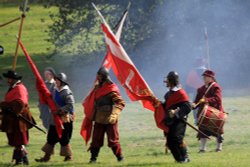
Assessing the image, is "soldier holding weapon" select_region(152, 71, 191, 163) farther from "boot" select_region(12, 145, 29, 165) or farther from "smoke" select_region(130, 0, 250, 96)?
"smoke" select_region(130, 0, 250, 96)

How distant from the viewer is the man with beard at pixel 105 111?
15.7m

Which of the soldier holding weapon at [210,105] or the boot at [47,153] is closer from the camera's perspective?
the boot at [47,153]

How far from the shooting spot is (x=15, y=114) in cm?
1567

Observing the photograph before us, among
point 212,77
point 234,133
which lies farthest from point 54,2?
point 212,77

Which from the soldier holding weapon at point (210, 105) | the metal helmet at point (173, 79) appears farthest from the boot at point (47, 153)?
the metal helmet at point (173, 79)

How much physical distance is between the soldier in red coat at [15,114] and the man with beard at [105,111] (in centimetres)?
132

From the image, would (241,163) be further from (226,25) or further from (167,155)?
(226,25)

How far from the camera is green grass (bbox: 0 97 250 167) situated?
51.4 feet

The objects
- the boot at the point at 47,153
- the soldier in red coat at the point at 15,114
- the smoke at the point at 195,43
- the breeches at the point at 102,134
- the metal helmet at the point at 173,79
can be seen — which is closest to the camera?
the metal helmet at the point at 173,79

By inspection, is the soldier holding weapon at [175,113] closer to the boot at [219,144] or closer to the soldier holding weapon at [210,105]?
the soldier holding weapon at [210,105]

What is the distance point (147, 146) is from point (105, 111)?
12.2 ft

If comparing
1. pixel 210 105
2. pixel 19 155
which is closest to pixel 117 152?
pixel 19 155

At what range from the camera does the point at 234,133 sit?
2111 cm

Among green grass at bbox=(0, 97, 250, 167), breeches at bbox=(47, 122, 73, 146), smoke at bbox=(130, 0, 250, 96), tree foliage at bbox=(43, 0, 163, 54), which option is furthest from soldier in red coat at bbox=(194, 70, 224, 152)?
tree foliage at bbox=(43, 0, 163, 54)
